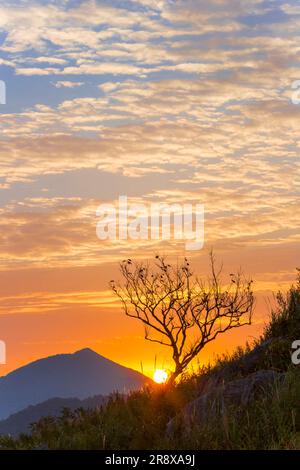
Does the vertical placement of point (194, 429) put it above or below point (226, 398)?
below

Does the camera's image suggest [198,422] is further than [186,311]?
No

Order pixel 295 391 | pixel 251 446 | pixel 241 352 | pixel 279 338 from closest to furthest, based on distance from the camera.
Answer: pixel 251 446 → pixel 295 391 → pixel 279 338 → pixel 241 352

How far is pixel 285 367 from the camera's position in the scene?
18.0 metres

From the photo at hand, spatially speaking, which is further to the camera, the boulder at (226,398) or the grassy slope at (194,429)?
the boulder at (226,398)

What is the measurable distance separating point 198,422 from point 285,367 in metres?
3.62

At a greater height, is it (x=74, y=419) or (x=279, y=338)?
(x=279, y=338)

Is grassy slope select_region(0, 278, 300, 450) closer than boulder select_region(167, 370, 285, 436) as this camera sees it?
Yes

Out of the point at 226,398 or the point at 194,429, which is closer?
the point at 194,429
